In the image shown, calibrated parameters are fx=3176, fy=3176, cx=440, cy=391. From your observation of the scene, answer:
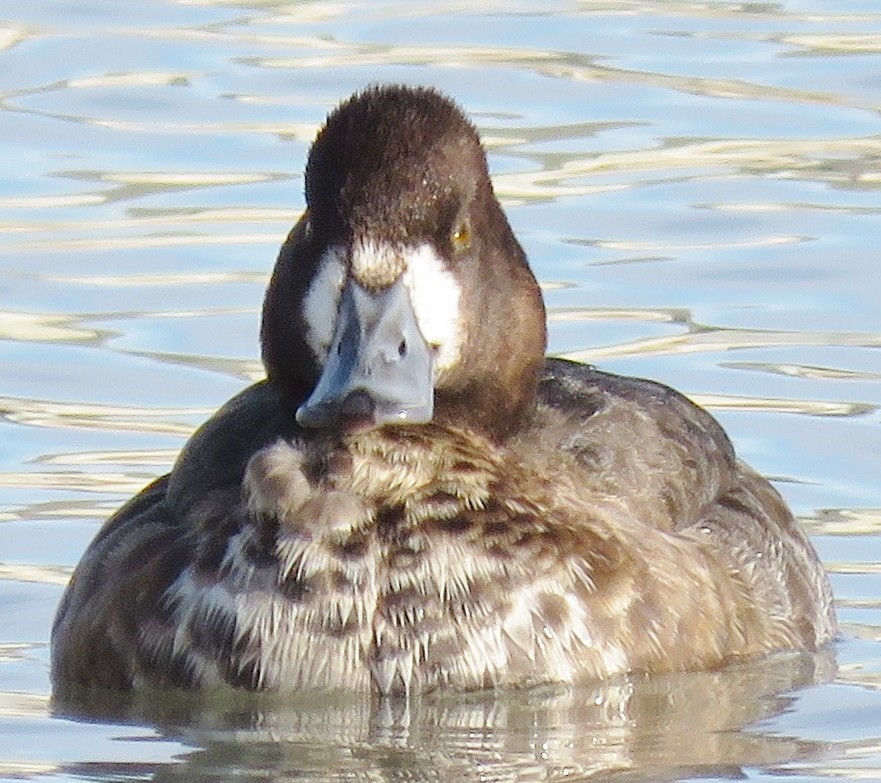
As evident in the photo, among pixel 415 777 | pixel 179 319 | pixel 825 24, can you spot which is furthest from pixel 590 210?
pixel 415 777

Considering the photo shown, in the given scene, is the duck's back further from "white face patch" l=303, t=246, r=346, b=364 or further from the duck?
"white face patch" l=303, t=246, r=346, b=364

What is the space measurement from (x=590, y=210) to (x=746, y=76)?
7.57 feet

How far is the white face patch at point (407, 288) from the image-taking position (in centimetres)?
782

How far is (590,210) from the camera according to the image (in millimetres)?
13250

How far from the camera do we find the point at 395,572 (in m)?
7.91

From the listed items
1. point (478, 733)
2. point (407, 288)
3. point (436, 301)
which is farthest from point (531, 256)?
point (478, 733)

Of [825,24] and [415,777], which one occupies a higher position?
Result: [825,24]

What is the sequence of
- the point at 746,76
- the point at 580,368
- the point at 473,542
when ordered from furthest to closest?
the point at 746,76, the point at 580,368, the point at 473,542

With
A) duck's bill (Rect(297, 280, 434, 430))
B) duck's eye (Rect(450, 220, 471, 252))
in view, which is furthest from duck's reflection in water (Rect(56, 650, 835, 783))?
duck's eye (Rect(450, 220, 471, 252))

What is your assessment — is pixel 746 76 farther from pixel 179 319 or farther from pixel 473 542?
pixel 473 542

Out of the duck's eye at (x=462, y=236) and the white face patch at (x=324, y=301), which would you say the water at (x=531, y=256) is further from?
the duck's eye at (x=462, y=236)

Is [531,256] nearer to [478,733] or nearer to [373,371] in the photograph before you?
[373,371]

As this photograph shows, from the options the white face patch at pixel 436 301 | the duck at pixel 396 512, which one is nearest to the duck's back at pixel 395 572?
the duck at pixel 396 512

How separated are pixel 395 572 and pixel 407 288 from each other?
2.32ft
